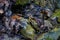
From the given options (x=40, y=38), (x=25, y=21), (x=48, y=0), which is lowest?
(x=40, y=38)

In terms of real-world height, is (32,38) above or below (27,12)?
below

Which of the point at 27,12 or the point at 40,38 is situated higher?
the point at 27,12

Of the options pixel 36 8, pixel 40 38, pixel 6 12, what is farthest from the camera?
pixel 36 8

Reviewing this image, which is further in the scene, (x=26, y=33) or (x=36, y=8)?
(x=36, y=8)

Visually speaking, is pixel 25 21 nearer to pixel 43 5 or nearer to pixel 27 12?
pixel 27 12

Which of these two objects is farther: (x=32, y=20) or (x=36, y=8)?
(x=36, y=8)

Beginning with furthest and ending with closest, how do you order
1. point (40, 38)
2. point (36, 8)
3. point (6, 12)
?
1. point (36, 8)
2. point (6, 12)
3. point (40, 38)

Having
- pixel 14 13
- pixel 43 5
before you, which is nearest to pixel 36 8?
pixel 43 5

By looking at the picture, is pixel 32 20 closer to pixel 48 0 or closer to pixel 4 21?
pixel 4 21

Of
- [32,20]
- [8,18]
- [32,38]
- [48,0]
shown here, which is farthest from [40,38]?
[48,0]

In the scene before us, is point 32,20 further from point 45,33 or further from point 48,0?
point 48,0
